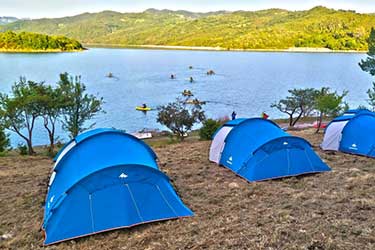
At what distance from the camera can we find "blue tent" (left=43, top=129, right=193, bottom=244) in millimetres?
7117

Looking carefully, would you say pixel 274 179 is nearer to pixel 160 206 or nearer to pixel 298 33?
pixel 160 206

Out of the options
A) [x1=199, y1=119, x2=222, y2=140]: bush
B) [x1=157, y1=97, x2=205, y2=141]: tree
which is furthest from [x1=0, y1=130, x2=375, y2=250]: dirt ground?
[x1=157, y1=97, x2=205, y2=141]: tree

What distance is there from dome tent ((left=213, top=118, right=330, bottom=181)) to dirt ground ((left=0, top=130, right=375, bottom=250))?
0.32 m

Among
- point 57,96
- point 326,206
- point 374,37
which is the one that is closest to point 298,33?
point 374,37

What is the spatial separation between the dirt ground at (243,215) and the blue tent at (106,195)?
0.72ft

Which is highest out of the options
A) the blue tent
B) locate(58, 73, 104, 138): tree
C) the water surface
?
the blue tent

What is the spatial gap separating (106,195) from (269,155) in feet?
17.0

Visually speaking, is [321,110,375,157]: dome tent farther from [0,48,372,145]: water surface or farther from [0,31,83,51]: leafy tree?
[0,31,83,51]: leafy tree

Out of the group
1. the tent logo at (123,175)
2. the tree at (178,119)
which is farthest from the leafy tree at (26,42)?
the tent logo at (123,175)

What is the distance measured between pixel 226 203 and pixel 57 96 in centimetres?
1793

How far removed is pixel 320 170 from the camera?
11.1 meters

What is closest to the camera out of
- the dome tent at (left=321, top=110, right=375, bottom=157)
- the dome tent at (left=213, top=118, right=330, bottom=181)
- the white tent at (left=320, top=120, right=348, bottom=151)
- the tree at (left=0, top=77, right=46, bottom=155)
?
the dome tent at (left=213, top=118, right=330, bottom=181)

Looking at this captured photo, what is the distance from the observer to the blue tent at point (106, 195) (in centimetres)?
712

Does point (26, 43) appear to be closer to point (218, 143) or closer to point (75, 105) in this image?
point (75, 105)
